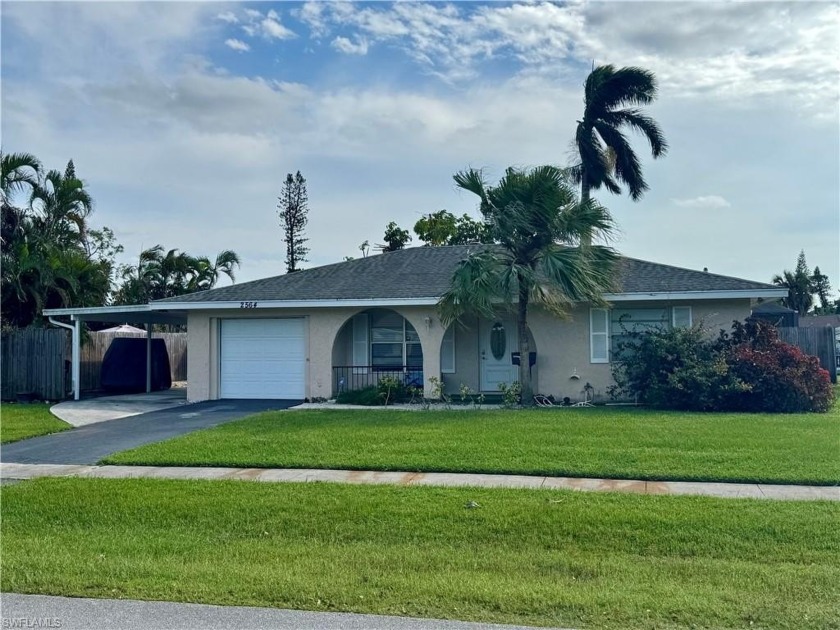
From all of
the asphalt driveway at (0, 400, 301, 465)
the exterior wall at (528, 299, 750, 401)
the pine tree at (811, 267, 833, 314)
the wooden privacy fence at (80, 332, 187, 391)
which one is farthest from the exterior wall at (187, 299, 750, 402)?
the pine tree at (811, 267, 833, 314)

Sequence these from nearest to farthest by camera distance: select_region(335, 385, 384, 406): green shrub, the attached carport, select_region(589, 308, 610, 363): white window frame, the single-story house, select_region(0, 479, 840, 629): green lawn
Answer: select_region(0, 479, 840, 629): green lawn → select_region(335, 385, 384, 406): green shrub → the single-story house → select_region(589, 308, 610, 363): white window frame → the attached carport

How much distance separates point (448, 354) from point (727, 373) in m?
7.02

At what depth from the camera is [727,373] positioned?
48.8ft

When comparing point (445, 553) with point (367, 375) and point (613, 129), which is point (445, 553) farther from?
point (613, 129)

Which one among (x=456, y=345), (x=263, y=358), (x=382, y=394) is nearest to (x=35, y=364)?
(x=263, y=358)

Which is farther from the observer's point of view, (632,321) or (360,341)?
(360,341)

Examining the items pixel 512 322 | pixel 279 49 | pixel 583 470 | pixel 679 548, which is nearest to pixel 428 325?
pixel 512 322

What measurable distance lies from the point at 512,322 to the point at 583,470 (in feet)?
33.2

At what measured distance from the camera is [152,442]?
39.3ft

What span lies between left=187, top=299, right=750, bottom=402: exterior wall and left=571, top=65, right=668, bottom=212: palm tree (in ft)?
30.9

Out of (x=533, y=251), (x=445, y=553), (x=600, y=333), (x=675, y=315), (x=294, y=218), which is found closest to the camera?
(x=445, y=553)

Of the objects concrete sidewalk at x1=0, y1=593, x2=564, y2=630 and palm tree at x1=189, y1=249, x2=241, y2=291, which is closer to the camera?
concrete sidewalk at x1=0, y1=593, x2=564, y2=630

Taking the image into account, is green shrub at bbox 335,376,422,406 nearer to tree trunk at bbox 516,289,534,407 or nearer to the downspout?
tree trunk at bbox 516,289,534,407

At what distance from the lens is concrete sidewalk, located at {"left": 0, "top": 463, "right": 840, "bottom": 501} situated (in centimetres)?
799
